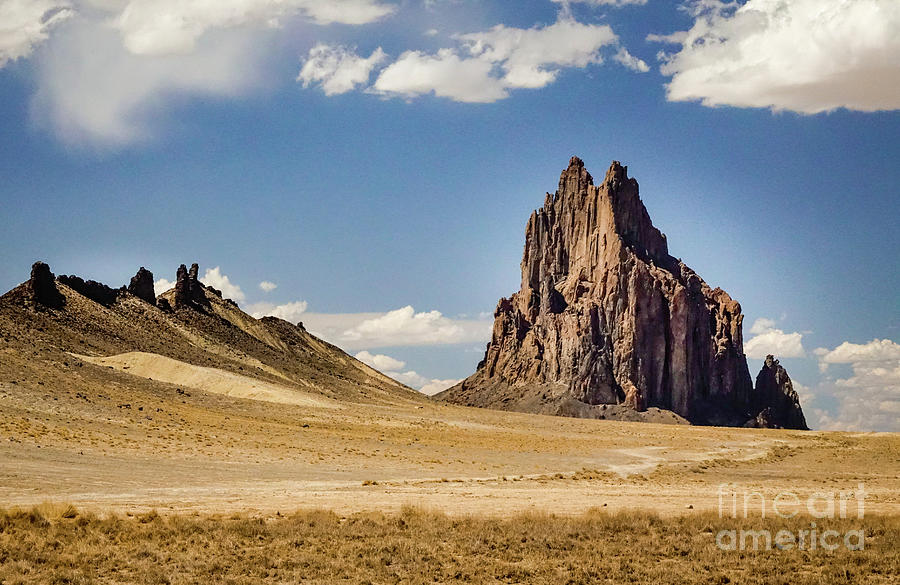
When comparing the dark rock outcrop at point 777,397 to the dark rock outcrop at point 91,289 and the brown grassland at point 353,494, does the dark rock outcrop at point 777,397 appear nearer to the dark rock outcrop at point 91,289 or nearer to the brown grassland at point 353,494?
the brown grassland at point 353,494

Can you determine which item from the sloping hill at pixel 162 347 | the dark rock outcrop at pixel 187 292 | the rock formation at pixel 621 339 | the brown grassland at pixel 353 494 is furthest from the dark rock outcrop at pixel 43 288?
the rock formation at pixel 621 339

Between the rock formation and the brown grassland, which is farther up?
the rock formation

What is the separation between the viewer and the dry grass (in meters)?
17.8

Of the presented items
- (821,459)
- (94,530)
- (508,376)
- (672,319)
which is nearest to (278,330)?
(508,376)

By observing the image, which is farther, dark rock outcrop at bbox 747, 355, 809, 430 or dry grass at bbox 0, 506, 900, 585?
dark rock outcrop at bbox 747, 355, 809, 430

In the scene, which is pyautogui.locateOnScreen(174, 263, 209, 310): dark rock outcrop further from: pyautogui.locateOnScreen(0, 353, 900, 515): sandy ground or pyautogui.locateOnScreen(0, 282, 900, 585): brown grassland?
pyautogui.locateOnScreen(0, 353, 900, 515): sandy ground

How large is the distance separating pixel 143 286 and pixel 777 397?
425 ft

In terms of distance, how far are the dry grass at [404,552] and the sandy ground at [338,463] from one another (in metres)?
4.00

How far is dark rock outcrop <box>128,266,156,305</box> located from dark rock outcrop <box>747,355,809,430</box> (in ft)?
395

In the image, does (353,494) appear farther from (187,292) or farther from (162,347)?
(187,292)

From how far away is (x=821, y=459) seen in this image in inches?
2474

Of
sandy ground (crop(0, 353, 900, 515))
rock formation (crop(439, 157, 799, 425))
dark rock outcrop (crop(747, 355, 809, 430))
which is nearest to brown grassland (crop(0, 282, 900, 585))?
sandy ground (crop(0, 353, 900, 515))

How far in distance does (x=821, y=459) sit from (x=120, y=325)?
9180cm

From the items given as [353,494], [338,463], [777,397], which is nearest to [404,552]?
[353,494]
